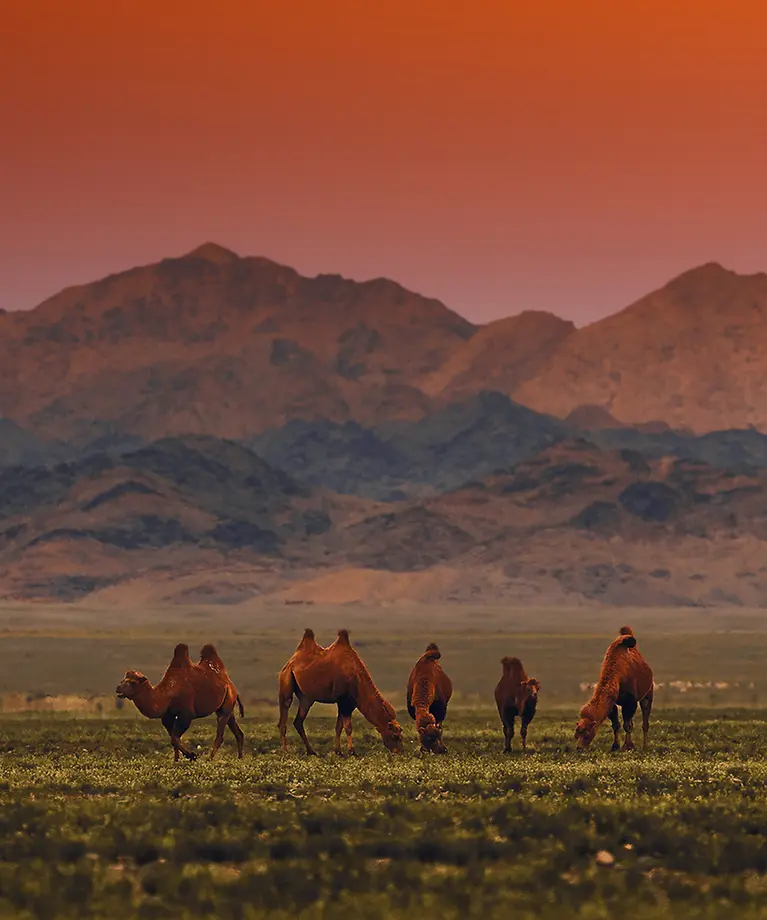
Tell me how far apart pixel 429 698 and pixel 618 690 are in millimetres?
3627

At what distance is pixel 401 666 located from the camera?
106m

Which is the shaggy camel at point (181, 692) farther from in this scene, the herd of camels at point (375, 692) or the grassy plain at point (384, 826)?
the grassy plain at point (384, 826)

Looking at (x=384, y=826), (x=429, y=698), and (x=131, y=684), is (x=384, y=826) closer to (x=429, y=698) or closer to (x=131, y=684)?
(x=131, y=684)

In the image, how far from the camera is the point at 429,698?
1337 inches

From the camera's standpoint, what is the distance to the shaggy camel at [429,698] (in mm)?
32969

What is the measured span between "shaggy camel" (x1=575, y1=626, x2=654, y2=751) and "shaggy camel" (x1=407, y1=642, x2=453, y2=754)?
8.83 feet

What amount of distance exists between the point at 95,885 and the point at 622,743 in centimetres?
1983

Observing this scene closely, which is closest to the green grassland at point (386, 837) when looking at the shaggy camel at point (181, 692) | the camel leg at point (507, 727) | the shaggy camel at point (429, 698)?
the shaggy camel at point (181, 692)

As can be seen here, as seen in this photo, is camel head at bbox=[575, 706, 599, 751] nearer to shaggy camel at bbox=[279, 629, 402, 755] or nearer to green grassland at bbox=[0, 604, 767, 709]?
shaggy camel at bbox=[279, 629, 402, 755]

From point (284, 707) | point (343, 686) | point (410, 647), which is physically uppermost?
point (410, 647)

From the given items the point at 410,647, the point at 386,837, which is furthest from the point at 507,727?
the point at 410,647

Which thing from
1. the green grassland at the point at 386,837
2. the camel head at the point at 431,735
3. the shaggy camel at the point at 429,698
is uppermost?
the shaggy camel at the point at 429,698

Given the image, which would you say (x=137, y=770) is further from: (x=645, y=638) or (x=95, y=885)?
(x=645, y=638)

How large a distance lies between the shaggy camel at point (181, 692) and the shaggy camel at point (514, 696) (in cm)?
526
